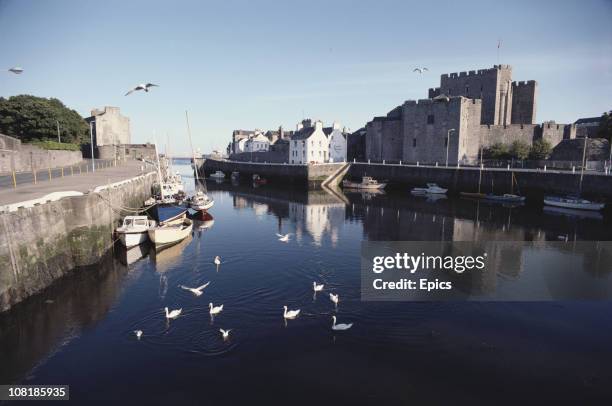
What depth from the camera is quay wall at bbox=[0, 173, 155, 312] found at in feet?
41.1

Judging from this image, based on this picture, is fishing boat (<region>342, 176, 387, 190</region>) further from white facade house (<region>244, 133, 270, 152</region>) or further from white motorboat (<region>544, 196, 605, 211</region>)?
white facade house (<region>244, 133, 270, 152</region>)

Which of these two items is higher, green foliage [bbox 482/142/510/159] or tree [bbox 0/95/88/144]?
tree [bbox 0/95/88/144]

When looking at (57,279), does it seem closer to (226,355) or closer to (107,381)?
(107,381)

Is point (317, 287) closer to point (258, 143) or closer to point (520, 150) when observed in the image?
point (520, 150)

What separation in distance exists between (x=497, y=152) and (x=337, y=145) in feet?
93.0

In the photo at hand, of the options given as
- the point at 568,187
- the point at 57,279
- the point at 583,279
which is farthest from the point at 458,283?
the point at 568,187

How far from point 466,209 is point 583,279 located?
20.2 m

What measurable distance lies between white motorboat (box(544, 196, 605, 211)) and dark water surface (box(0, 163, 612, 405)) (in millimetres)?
18846

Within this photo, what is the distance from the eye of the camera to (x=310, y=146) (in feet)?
224

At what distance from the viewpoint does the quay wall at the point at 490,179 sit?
36812 mm

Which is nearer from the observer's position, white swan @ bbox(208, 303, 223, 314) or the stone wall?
white swan @ bbox(208, 303, 223, 314)

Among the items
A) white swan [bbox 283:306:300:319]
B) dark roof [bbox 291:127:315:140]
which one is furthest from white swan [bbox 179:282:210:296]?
dark roof [bbox 291:127:315:140]

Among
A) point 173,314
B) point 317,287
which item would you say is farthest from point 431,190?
point 173,314

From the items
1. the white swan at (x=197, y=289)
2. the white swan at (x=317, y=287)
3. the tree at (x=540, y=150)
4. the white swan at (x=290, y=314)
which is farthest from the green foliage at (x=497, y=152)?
the white swan at (x=290, y=314)
